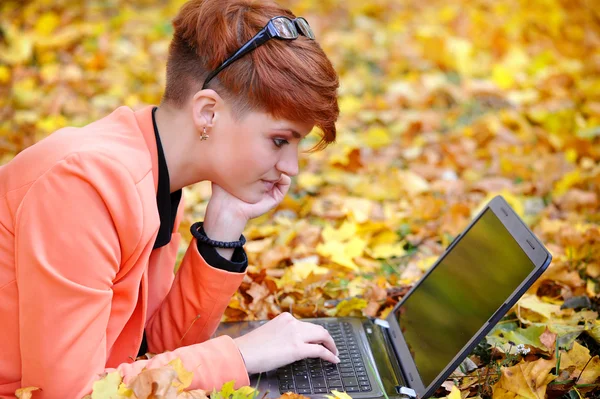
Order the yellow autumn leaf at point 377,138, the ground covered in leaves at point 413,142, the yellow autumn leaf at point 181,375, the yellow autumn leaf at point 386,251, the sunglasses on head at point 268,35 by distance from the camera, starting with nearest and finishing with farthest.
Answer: the yellow autumn leaf at point 181,375 → the sunglasses on head at point 268,35 → the ground covered in leaves at point 413,142 → the yellow autumn leaf at point 386,251 → the yellow autumn leaf at point 377,138

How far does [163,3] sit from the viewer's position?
635 cm

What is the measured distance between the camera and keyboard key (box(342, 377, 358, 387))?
1.89 m

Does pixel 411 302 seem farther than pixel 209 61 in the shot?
Yes

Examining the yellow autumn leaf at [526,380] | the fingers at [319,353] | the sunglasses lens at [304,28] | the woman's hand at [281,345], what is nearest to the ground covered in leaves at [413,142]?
the yellow autumn leaf at [526,380]

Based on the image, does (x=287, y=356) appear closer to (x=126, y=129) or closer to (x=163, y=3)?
(x=126, y=129)

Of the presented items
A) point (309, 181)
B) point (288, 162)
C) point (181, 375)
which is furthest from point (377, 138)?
point (181, 375)

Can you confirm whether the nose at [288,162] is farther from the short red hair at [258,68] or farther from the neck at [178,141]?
→ the neck at [178,141]

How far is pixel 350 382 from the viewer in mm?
1903

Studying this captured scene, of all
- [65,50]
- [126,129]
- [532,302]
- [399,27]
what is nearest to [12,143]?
[65,50]

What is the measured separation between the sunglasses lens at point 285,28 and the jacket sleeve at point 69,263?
0.55m

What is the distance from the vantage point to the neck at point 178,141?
1.87 metres

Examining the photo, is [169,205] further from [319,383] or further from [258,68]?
[319,383]

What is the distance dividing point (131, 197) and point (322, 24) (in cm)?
491

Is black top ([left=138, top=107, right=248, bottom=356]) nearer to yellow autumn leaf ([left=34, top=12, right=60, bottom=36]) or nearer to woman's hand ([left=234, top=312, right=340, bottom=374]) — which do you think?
woman's hand ([left=234, top=312, right=340, bottom=374])
